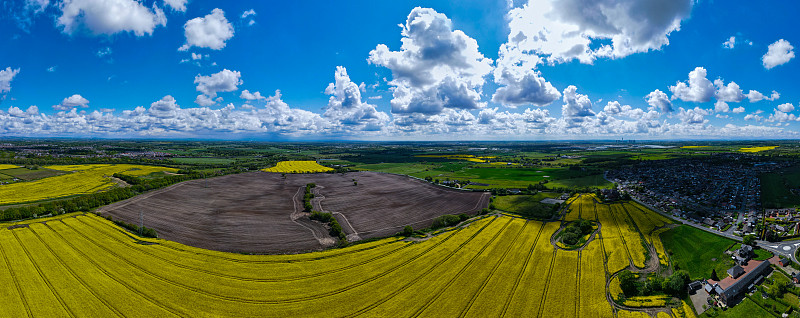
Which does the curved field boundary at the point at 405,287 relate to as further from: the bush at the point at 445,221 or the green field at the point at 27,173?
the green field at the point at 27,173

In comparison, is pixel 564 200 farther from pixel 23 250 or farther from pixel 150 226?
pixel 23 250

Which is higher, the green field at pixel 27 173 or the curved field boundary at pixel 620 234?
the green field at pixel 27 173

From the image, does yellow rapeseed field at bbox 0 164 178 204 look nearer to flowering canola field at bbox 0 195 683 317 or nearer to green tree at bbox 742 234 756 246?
flowering canola field at bbox 0 195 683 317

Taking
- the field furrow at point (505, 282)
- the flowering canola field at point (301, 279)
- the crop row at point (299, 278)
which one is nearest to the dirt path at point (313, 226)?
the flowering canola field at point (301, 279)

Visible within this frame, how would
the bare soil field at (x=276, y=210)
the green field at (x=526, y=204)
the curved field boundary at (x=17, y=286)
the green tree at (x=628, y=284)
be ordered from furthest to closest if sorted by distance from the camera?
1. the green field at (x=526, y=204)
2. the bare soil field at (x=276, y=210)
3. the green tree at (x=628, y=284)
4. the curved field boundary at (x=17, y=286)

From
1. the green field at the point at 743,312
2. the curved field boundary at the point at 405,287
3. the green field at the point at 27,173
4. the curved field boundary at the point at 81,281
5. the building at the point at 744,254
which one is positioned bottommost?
the curved field boundary at the point at 405,287

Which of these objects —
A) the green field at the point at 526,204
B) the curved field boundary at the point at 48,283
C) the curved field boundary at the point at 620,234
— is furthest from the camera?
the green field at the point at 526,204

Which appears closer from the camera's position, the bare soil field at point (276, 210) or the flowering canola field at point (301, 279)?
the flowering canola field at point (301, 279)

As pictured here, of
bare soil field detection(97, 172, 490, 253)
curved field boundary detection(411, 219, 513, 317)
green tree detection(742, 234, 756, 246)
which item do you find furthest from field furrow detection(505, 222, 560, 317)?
green tree detection(742, 234, 756, 246)
